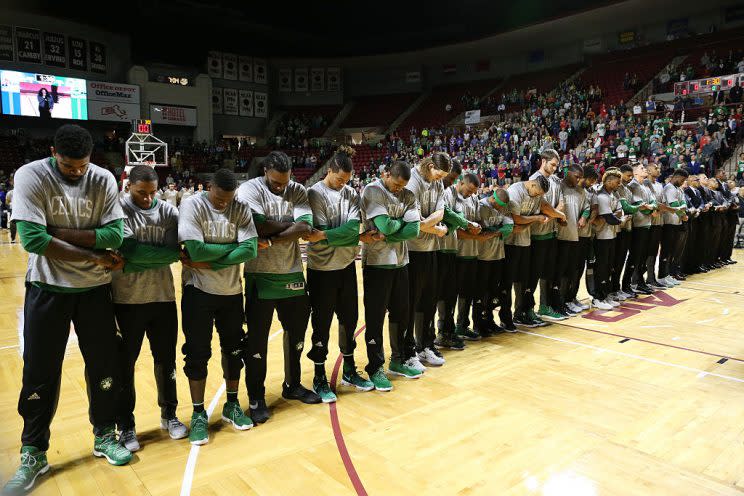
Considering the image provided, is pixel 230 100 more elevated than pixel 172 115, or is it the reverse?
pixel 230 100

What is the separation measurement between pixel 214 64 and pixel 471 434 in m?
31.8

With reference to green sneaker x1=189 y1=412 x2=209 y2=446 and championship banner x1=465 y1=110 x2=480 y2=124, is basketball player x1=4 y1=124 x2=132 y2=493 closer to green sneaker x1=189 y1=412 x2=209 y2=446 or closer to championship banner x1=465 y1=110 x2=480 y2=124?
green sneaker x1=189 y1=412 x2=209 y2=446

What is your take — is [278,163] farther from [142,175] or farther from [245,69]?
[245,69]

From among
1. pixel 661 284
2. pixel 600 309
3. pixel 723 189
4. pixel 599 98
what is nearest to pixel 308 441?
pixel 600 309

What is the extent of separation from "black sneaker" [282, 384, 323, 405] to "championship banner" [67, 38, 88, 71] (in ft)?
88.8

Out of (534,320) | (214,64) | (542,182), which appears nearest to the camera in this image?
(542,182)

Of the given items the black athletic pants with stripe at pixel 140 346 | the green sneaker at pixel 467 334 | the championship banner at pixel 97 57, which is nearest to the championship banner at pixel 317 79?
the championship banner at pixel 97 57

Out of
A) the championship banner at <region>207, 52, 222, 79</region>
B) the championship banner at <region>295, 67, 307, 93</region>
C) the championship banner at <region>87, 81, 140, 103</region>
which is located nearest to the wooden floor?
the championship banner at <region>87, 81, 140, 103</region>

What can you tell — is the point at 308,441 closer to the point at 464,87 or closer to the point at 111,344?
the point at 111,344

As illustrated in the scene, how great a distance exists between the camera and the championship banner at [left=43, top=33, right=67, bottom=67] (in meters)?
24.6

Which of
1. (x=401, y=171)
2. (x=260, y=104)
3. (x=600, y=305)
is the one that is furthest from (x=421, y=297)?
(x=260, y=104)

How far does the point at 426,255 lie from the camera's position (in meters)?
5.01

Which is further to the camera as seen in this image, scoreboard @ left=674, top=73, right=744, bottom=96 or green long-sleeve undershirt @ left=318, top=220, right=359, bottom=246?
scoreboard @ left=674, top=73, right=744, bottom=96

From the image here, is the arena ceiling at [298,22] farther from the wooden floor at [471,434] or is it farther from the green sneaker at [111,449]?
the green sneaker at [111,449]
